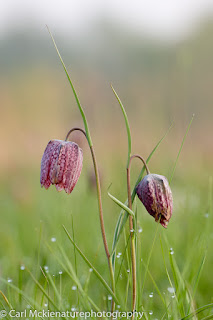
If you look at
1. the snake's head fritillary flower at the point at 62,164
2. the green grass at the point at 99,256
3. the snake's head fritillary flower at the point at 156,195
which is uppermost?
the snake's head fritillary flower at the point at 62,164

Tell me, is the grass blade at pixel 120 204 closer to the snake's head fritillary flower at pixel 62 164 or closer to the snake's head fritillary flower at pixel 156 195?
the snake's head fritillary flower at pixel 156 195

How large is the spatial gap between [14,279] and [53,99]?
9.41 meters

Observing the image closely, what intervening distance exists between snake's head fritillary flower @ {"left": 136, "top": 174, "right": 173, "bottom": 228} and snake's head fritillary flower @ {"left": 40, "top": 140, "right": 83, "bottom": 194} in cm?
15

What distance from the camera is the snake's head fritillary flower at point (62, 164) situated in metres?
1.05

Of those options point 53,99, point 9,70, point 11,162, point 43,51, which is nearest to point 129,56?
point 43,51

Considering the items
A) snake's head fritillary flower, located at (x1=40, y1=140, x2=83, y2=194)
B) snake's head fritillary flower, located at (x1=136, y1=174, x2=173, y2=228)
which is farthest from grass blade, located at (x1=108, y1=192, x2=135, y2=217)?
snake's head fritillary flower, located at (x1=40, y1=140, x2=83, y2=194)

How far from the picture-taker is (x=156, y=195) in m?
0.99

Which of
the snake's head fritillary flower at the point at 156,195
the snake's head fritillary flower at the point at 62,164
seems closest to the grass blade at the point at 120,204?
the snake's head fritillary flower at the point at 156,195

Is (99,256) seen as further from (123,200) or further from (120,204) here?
(120,204)

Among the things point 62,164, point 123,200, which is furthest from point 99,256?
point 62,164

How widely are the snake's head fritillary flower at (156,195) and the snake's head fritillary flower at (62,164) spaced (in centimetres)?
15

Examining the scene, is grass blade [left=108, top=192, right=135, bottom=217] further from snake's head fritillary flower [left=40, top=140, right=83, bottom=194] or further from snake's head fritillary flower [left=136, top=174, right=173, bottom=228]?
snake's head fritillary flower [left=40, top=140, right=83, bottom=194]

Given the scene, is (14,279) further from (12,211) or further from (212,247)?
(12,211)

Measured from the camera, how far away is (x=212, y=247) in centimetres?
190
